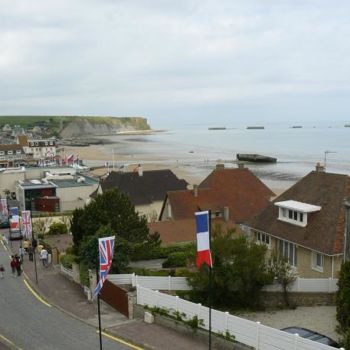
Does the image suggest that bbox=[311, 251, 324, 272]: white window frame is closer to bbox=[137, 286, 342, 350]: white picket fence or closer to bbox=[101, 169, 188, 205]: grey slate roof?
bbox=[137, 286, 342, 350]: white picket fence

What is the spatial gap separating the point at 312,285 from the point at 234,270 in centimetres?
437

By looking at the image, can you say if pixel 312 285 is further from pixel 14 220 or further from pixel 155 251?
pixel 14 220

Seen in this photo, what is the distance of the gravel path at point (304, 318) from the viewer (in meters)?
20.8

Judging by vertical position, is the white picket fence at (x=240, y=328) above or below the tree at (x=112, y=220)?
below

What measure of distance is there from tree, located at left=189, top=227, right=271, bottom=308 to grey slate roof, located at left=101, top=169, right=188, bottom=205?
29.9 meters

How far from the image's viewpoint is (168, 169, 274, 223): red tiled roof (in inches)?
1688

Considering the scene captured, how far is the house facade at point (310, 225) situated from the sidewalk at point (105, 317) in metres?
8.10

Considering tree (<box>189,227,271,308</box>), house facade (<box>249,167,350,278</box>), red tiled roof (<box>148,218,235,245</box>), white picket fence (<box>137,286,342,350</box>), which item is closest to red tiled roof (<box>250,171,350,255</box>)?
house facade (<box>249,167,350,278</box>)

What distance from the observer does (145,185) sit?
179ft

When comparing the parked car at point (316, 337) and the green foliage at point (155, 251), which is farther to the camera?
the green foliage at point (155, 251)

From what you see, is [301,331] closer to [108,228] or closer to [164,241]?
[108,228]

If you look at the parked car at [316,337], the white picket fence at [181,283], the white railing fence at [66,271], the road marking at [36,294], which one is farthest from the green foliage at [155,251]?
the parked car at [316,337]

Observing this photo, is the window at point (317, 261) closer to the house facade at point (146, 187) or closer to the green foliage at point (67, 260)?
the green foliage at point (67, 260)

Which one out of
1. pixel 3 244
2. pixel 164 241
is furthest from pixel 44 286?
pixel 3 244
